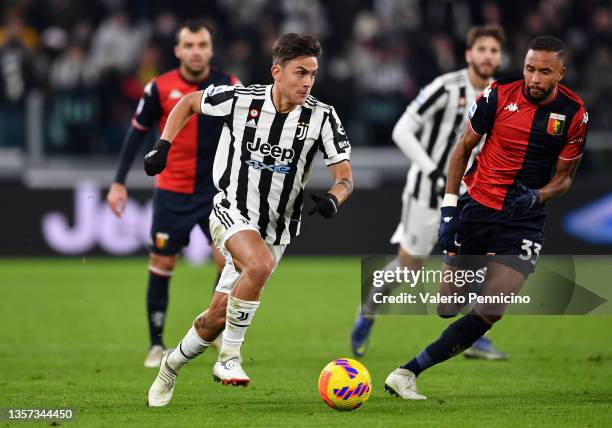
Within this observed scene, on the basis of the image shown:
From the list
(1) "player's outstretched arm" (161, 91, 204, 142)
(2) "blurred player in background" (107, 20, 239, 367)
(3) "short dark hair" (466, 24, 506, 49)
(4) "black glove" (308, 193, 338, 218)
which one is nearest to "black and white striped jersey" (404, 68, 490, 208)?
A: (3) "short dark hair" (466, 24, 506, 49)

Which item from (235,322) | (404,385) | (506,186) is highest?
(506,186)

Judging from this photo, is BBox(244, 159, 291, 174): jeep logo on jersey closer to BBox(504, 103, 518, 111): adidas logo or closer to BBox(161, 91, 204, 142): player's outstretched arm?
BBox(161, 91, 204, 142): player's outstretched arm

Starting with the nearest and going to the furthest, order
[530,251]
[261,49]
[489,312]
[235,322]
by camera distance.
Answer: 1. [235,322]
2. [489,312]
3. [530,251]
4. [261,49]

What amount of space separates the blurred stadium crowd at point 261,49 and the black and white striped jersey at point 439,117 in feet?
23.1

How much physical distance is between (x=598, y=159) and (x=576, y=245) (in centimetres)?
132

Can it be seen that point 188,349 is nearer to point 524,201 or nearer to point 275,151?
point 275,151

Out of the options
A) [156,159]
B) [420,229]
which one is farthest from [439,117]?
[156,159]

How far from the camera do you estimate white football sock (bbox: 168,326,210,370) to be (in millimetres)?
6484

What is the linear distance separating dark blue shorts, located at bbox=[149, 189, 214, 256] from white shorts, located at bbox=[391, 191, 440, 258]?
1618 millimetres

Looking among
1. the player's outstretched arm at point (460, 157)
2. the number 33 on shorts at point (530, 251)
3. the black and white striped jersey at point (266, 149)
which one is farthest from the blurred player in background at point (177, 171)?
the number 33 on shorts at point (530, 251)

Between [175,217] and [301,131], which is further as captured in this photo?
[175,217]

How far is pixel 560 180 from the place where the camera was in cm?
680

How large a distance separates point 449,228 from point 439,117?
232cm

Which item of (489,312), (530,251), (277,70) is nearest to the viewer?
(277,70)
